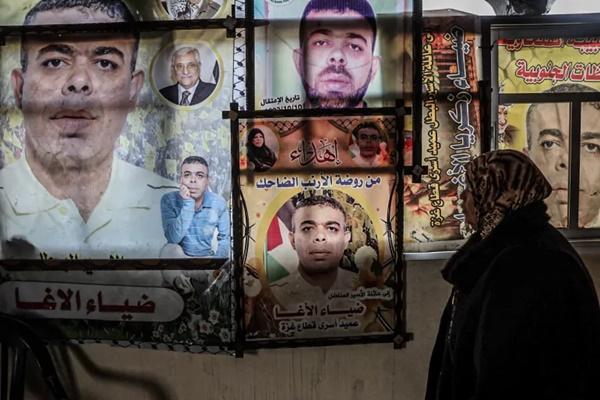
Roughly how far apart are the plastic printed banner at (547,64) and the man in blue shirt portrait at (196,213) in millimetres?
1404

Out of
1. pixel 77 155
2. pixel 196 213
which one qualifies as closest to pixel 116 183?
pixel 77 155

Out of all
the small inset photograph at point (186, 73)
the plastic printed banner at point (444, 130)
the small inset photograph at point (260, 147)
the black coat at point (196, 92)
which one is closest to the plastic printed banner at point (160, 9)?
the small inset photograph at point (186, 73)

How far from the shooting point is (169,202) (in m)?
2.36

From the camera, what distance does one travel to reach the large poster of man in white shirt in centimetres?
234

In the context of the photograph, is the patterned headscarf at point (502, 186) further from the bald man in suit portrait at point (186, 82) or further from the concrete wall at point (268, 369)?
the bald man in suit portrait at point (186, 82)

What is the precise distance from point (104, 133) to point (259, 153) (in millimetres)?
704

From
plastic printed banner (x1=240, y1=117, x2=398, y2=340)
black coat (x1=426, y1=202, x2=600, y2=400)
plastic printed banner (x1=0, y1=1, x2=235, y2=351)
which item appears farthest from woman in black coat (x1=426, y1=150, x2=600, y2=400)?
plastic printed banner (x1=0, y1=1, x2=235, y2=351)

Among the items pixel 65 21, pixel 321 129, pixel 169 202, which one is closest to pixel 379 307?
pixel 321 129

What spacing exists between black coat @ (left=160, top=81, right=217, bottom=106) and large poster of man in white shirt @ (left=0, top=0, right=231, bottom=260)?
0.01 meters

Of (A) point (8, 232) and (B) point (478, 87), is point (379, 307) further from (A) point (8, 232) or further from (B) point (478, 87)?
(A) point (8, 232)

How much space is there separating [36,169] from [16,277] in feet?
1.65

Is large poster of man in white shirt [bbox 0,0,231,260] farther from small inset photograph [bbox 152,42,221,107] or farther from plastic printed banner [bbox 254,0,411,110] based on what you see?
plastic printed banner [bbox 254,0,411,110]

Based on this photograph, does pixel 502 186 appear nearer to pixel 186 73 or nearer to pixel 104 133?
pixel 186 73

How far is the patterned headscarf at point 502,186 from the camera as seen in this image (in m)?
1.31
